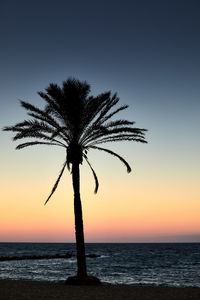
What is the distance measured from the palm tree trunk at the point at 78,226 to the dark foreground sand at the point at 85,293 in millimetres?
1641

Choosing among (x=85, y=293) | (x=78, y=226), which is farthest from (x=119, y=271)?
(x=85, y=293)

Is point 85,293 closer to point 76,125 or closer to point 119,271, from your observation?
point 76,125

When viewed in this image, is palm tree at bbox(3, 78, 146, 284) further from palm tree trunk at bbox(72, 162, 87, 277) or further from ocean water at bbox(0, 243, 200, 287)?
ocean water at bbox(0, 243, 200, 287)

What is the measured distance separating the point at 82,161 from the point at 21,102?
472cm

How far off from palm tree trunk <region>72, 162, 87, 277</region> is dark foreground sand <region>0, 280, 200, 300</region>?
1641mm

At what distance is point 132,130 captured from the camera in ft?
69.7

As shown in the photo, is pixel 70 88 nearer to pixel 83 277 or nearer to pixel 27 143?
pixel 27 143

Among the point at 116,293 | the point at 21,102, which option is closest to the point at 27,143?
the point at 21,102

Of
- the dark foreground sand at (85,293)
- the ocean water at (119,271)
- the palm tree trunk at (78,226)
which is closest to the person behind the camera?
the dark foreground sand at (85,293)

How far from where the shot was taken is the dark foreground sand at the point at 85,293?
589 inches

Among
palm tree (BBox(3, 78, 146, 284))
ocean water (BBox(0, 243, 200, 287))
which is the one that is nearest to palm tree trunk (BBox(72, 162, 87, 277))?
palm tree (BBox(3, 78, 146, 284))

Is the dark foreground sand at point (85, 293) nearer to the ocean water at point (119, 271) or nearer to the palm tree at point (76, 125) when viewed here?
the palm tree at point (76, 125)

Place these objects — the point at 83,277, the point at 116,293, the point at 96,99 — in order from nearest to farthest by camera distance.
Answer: the point at 116,293 < the point at 83,277 < the point at 96,99

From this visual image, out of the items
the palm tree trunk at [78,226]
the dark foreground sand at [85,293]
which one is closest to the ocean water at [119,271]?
the palm tree trunk at [78,226]
